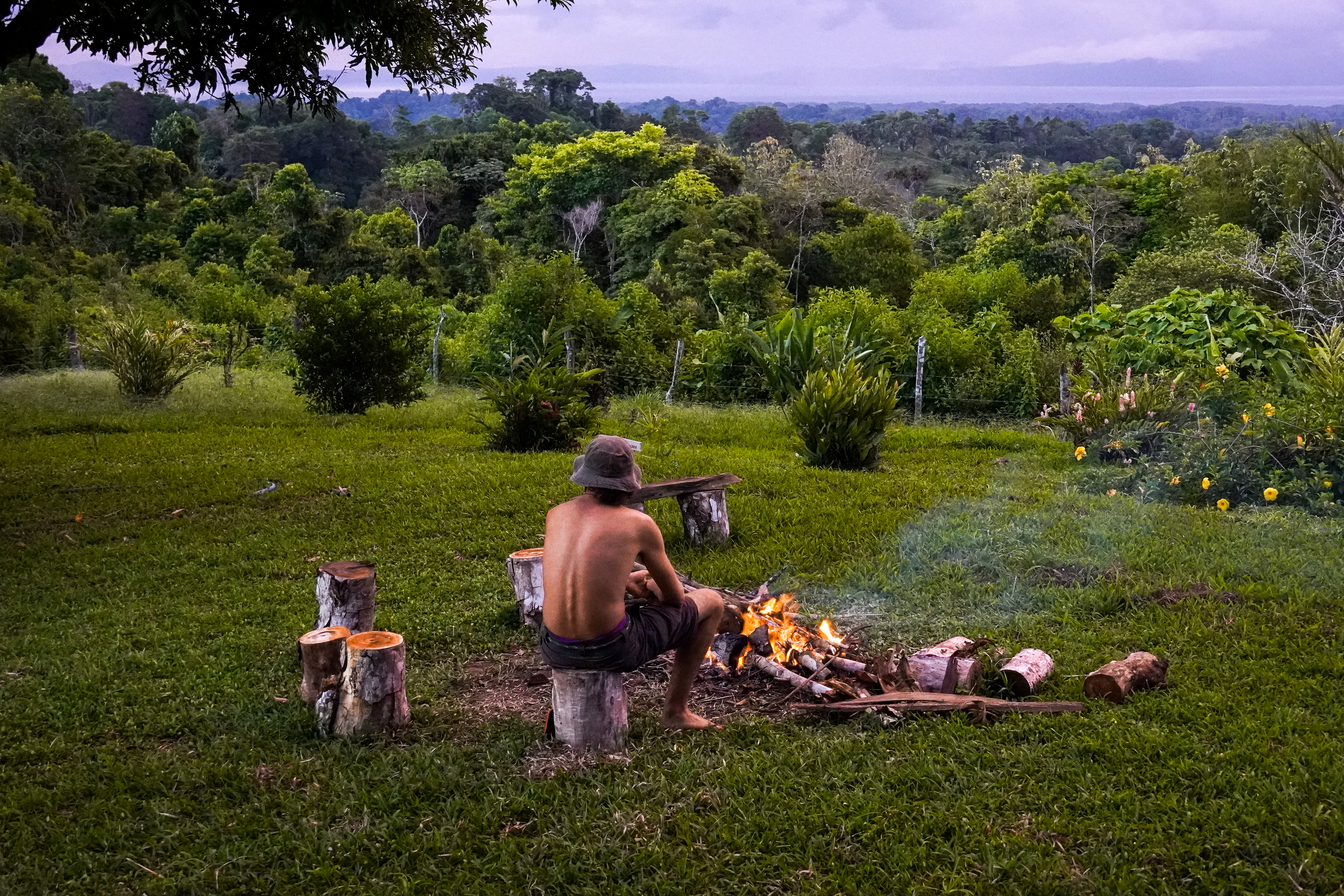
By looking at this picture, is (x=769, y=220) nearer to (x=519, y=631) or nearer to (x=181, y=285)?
(x=181, y=285)

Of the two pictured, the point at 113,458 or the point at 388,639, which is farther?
the point at 113,458

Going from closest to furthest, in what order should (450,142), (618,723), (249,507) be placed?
(618,723) → (249,507) → (450,142)

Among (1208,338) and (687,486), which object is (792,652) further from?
(1208,338)

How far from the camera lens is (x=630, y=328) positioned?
1708 centimetres

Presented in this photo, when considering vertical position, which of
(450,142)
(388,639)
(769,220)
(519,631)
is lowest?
(519,631)

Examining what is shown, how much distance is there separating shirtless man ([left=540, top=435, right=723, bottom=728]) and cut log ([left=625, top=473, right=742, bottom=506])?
4.60ft

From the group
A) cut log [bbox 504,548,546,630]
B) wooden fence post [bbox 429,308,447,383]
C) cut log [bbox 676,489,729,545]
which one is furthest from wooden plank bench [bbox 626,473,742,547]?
wooden fence post [bbox 429,308,447,383]

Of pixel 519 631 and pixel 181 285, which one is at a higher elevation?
pixel 181 285

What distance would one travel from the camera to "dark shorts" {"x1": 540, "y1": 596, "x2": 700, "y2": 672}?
388cm

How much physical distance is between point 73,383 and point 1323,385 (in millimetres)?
15972

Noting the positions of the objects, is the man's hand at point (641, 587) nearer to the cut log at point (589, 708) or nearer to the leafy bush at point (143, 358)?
the cut log at point (589, 708)

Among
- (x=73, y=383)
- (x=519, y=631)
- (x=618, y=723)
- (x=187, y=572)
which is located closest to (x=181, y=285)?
(x=73, y=383)

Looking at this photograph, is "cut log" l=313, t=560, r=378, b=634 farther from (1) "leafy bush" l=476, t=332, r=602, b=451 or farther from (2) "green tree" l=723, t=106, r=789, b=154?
(2) "green tree" l=723, t=106, r=789, b=154

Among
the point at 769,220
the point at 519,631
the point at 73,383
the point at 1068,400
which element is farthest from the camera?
the point at 769,220
